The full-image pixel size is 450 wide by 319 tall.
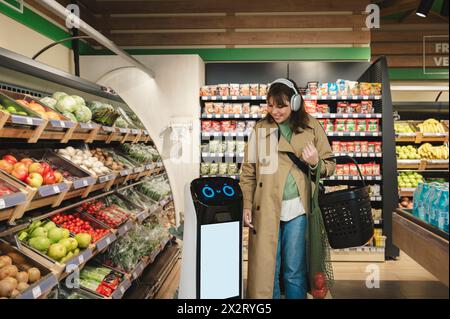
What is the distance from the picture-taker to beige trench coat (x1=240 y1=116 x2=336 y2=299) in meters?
2.78

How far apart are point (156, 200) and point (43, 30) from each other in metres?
2.30

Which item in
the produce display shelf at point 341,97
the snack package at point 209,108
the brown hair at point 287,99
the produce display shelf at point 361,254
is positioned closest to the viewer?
the brown hair at point 287,99

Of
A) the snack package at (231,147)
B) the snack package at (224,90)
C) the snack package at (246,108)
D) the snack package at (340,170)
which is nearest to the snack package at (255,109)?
the snack package at (246,108)

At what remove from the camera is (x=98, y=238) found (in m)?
3.26

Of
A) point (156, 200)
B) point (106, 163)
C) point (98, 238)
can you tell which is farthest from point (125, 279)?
point (156, 200)

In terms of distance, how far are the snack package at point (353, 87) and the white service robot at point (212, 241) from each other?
4.07 meters

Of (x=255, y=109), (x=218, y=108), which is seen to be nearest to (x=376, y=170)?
(x=255, y=109)

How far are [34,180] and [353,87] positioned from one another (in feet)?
14.2

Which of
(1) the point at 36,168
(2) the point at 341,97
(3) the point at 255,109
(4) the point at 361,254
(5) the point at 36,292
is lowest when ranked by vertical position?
(4) the point at 361,254

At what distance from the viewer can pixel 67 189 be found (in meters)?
2.97

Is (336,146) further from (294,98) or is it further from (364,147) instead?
(294,98)

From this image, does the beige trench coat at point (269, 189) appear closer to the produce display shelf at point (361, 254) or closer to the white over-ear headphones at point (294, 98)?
the white over-ear headphones at point (294, 98)

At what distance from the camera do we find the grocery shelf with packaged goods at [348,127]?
5.48m
